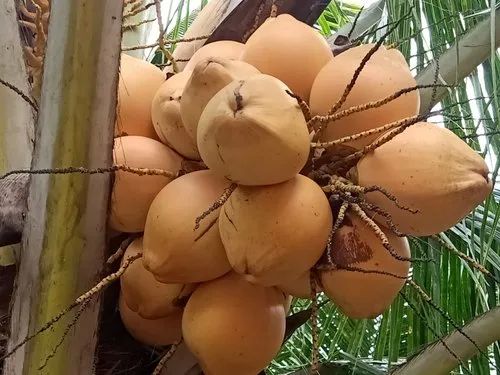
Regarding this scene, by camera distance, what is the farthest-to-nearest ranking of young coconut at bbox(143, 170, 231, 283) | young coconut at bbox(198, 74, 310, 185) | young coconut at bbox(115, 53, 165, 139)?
young coconut at bbox(115, 53, 165, 139) → young coconut at bbox(143, 170, 231, 283) → young coconut at bbox(198, 74, 310, 185)

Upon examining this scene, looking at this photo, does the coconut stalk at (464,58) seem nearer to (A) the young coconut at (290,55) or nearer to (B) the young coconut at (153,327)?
(A) the young coconut at (290,55)

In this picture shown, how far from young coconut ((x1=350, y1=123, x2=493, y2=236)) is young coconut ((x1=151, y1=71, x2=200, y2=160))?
217 mm

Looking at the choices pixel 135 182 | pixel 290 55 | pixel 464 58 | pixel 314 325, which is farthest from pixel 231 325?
pixel 464 58

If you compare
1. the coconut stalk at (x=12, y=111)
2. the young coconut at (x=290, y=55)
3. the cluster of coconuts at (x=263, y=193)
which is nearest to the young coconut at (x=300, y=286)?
the cluster of coconuts at (x=263, y=193)

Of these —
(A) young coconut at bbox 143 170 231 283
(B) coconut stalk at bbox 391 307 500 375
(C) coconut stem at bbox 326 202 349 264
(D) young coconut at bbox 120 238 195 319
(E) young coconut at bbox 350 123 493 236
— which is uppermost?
(E) young coconut at bbox 350 123 493 236

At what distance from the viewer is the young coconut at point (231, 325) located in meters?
0.79

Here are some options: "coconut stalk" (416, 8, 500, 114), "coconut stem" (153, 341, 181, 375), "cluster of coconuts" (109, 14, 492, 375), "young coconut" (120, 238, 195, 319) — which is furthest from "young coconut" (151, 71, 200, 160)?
"coconut stalk" (416, 8, 500, 114)

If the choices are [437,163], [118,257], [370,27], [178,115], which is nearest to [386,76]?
[437,163]

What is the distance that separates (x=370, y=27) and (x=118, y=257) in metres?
0.64

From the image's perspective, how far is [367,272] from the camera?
730 mm

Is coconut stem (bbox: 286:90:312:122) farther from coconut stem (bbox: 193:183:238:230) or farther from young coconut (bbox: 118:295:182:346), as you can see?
young coconut (bbox: 118:295:182:346)

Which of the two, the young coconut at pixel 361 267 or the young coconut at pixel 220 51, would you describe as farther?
the young coconut at pixel 220 51

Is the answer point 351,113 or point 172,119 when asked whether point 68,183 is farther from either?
point 351,113

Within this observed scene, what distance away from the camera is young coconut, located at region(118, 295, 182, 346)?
3.09 ft
